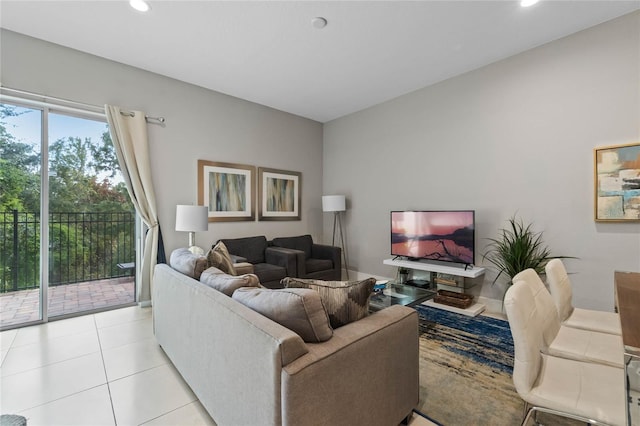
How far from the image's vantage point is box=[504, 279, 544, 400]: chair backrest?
3.93 ft

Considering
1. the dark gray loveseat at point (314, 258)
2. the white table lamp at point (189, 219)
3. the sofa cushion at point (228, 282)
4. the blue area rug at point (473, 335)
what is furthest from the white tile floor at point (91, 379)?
the blue area rug at point (473, 335)

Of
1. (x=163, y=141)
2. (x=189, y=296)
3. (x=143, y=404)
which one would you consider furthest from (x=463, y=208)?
(x=163, y=141)

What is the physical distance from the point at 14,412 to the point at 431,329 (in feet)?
10.5

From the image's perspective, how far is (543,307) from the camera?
1579mm

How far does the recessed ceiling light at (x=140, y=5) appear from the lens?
7.82 ft

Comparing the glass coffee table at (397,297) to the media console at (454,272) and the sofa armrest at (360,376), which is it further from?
the sofa armrest at (360,376)

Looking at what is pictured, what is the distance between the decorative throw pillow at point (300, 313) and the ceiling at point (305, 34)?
2407 mm

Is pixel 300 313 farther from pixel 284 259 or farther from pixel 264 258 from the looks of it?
pixel 264 258

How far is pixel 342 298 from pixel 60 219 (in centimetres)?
347

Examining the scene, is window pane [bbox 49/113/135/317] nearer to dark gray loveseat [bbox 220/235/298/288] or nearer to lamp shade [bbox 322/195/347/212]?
dark gray loveseat [bbox 220/235/298/288]

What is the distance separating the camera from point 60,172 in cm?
317

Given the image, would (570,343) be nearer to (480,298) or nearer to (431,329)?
(431,329)

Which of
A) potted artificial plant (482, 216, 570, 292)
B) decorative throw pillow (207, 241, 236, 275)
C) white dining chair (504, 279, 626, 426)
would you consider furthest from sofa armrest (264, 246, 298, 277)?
white dining chair (504, 279, 626, 426)

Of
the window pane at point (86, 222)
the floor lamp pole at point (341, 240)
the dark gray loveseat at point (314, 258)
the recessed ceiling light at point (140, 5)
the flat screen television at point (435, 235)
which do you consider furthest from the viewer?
the floor lamp pole at point (341, 240)
